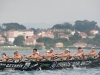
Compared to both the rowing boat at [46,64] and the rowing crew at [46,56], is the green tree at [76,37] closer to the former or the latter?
the rowing crew at [46,56]

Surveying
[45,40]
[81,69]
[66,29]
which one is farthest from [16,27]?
[81,69]

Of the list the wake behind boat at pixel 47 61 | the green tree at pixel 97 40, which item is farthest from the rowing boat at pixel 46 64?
the green tree at pixel 97 40

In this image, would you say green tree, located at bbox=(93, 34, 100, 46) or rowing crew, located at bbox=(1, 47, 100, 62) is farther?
green tree, located at bbox=(93, 34, 100, 46)

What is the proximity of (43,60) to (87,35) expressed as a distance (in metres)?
110

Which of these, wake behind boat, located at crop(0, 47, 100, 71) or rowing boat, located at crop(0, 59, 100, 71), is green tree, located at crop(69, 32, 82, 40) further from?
rowing boat, located at crop(0, 59, 100, 71)

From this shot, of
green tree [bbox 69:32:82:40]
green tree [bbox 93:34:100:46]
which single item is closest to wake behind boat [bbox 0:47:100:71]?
green tree [bbox 93:34:100:46]

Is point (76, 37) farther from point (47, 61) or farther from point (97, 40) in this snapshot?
point (47, 61)

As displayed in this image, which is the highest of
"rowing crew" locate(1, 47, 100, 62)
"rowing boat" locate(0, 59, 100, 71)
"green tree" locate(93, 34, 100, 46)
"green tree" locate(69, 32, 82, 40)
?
"green tree" locate(69, 32, 82, 40)

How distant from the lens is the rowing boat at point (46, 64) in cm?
4530

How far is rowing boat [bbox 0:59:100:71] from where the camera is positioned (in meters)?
45.3

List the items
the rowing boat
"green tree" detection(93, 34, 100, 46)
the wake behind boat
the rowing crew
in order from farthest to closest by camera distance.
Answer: "green tree" detection(93, 34, 100, 46), the rowing crew, the wake behind boat, the rowing boat

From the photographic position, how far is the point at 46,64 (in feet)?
153

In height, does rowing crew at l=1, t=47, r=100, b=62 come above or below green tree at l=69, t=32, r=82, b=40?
below

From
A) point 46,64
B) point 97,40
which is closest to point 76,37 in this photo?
point 97,40
